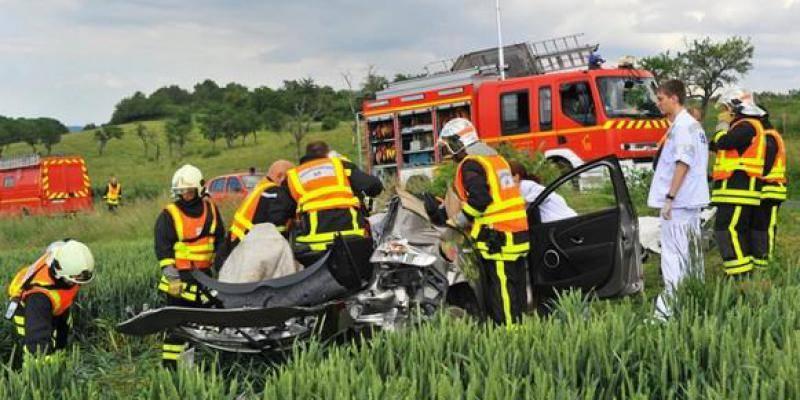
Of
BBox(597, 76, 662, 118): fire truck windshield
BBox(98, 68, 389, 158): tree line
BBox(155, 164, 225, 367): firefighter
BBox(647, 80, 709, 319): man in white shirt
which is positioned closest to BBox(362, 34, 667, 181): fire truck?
BBox(597, 76, 662, 118): fire truck windshield

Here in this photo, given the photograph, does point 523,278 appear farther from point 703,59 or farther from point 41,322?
point 703,59

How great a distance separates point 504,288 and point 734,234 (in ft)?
7.09

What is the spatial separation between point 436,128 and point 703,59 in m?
26.8

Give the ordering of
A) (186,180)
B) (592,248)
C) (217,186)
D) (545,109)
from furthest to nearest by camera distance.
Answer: (217,186) < (545,109) < (186,180) < (592,248)

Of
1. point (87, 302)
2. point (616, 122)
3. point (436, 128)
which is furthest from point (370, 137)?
point (87, 302)

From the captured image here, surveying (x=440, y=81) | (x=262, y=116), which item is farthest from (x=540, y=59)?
(x=262, y=116)

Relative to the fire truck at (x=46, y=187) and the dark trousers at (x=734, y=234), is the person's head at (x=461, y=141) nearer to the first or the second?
the dark trousers at (x=734, y=234)

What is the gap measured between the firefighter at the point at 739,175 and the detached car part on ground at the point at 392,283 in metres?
1.29

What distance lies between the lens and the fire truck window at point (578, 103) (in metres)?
12.4

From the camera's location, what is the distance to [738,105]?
6.21 meters

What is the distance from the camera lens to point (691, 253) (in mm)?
4570

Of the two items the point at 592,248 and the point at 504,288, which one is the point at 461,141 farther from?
the point at 592,248

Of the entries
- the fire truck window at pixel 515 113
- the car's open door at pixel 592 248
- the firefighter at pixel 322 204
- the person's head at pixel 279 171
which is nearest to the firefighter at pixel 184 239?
the person's head at pixel 279 171

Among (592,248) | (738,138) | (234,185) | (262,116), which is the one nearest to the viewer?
(592,248)
